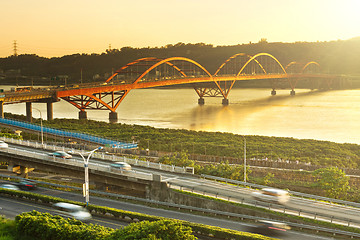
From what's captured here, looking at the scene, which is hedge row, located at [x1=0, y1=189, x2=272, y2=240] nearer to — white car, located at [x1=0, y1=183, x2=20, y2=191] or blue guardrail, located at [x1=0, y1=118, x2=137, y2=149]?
white car, located at [x1=0, y1=183, x2=20, y2=191]

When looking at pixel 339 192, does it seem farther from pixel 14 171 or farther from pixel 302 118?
pixel 302 118

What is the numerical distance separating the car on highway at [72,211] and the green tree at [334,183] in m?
18.1

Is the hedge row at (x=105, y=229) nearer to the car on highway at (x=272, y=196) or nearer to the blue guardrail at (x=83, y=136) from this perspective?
the car on highway at (x=272, y=196)

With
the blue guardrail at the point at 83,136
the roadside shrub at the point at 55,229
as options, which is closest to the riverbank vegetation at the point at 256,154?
the blue guardrail at the point at 83,136

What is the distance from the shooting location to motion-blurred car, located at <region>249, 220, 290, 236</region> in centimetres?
2489

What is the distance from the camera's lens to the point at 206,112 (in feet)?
389

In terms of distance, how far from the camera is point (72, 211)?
2786cm

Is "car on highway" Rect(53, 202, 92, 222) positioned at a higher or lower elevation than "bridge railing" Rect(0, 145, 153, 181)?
lower

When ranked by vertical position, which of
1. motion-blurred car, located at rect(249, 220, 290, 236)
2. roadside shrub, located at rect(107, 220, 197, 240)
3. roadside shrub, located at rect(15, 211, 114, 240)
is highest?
roadside shrub, located at rect(107, 220, 197, 240)

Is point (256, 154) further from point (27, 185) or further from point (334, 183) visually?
point (27, 185)

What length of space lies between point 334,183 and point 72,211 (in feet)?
65.2

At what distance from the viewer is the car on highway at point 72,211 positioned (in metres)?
27.2

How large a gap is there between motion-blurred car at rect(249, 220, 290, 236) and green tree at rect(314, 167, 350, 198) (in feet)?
32.5

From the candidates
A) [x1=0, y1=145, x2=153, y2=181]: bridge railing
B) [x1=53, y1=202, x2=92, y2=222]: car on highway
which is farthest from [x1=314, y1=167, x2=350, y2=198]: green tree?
[x1=53, y1=202, x2=92, y2=222]: car on highway
